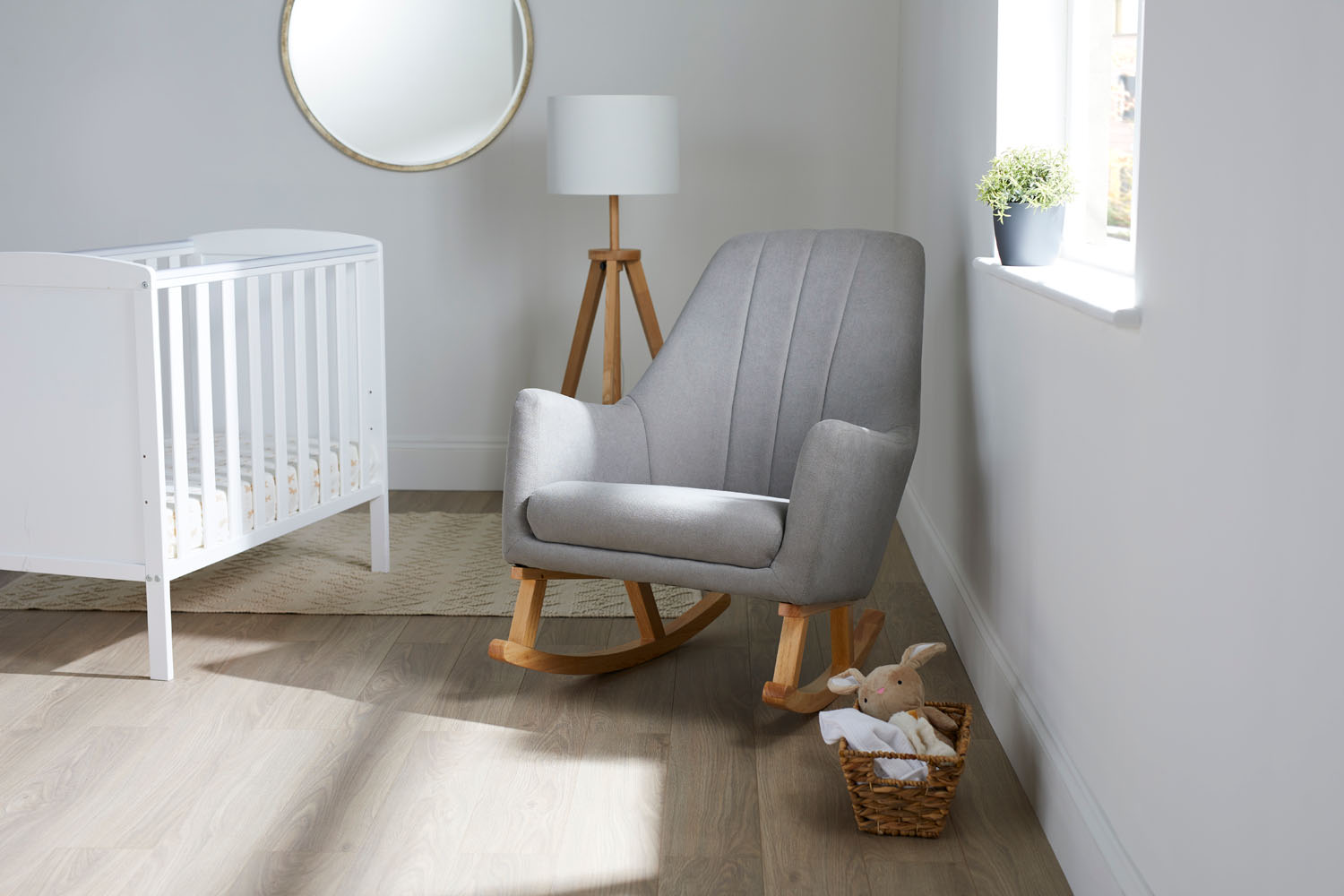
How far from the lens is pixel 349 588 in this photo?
9.95 feet

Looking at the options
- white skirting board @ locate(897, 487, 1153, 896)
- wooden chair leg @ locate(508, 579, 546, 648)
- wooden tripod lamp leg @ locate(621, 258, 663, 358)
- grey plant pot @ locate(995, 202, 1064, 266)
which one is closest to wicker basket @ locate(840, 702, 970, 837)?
white skirting board @ locate(897, 487, 1153, 896)

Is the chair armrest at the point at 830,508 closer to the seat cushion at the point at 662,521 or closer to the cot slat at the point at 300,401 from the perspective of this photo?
the seat cushion at the point at 662,521

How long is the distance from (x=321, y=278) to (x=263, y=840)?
5.06 feet

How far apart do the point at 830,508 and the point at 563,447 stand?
1.89 feet

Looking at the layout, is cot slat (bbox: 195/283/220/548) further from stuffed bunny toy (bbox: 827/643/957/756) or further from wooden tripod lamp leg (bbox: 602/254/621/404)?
stuffed bunny toy (bbox: 827/643/957/756)

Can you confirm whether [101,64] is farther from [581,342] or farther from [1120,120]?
[1120,120]

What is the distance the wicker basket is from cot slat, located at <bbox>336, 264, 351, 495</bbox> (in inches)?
66.9

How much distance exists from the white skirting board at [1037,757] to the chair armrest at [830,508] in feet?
1.11

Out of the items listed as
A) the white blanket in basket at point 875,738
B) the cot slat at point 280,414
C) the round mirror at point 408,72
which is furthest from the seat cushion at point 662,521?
the round mirror at point 408,72

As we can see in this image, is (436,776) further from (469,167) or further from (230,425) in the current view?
(469,167)

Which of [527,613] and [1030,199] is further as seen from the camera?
[527,613]

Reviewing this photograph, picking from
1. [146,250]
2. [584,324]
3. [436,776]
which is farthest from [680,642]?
[146,250]

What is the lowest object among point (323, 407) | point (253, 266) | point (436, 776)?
point (436, 776)

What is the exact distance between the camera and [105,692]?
2340 millimetres
